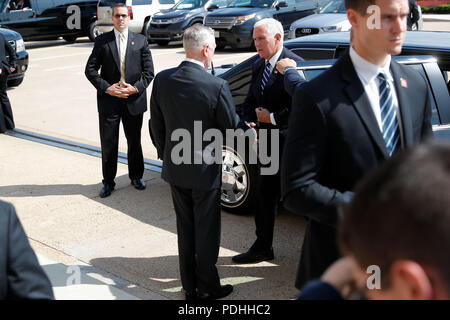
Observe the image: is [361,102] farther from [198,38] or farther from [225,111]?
[198,38]

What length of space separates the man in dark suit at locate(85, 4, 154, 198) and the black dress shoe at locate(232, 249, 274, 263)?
215 cm

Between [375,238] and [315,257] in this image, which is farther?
[315,257]

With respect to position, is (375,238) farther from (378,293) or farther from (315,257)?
(315,257)

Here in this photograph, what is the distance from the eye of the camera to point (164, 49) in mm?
17703

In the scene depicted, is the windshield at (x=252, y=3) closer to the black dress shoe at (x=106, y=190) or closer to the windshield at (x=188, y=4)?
the windshield at (x=188, y=4)

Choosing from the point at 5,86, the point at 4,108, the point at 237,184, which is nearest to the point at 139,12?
the point at 5,86

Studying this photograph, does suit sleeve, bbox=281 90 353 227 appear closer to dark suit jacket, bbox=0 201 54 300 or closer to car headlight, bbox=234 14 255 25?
dark suit jacket, bbox=0 201 54 300

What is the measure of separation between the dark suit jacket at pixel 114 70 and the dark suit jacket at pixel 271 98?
1.84 meters

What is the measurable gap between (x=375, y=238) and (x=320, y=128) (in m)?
1.20

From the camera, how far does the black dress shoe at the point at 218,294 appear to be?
13.3ft

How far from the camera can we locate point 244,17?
15.8 m

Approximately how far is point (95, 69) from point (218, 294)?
3109 mm

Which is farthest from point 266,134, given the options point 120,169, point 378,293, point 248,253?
point 378,293
